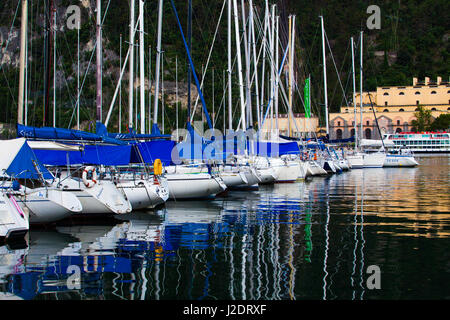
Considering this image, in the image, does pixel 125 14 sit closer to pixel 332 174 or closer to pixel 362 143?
pixel 362 143

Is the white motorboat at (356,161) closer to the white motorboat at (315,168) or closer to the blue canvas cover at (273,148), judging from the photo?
the white motorboat at (315,168)

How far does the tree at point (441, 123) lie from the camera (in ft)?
450

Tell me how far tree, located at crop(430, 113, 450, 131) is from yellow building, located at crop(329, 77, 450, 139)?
24.0 ft

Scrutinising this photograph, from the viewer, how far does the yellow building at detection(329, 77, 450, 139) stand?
143 m

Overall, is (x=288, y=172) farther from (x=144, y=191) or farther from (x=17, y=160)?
(x=17, y=160)

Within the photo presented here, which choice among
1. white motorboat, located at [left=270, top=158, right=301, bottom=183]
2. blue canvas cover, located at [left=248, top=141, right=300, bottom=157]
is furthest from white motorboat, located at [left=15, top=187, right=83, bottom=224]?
white motorboat, located at [left=270, top=158, right=301, bottom=183]

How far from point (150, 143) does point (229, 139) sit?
345 inches

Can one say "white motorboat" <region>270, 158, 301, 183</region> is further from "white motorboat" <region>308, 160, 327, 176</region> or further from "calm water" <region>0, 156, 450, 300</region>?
"calm water" <region>0, 156, 450, 300</region>

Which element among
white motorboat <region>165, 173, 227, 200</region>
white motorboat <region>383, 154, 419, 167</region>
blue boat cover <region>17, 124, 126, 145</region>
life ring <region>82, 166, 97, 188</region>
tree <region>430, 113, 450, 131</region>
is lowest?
white motorboat <region>383, 154, 419, 167</region>

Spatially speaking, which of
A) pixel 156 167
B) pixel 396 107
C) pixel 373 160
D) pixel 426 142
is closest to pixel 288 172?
pixel 156 167

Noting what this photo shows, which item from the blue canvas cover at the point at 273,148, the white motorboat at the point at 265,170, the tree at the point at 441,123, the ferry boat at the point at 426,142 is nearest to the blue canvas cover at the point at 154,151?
the blue canvas cover at the point at 273,148

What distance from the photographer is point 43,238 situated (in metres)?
17.5

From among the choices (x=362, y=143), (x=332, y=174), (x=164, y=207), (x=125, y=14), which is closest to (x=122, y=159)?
(x=164, y=207)

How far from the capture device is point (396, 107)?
500ft
